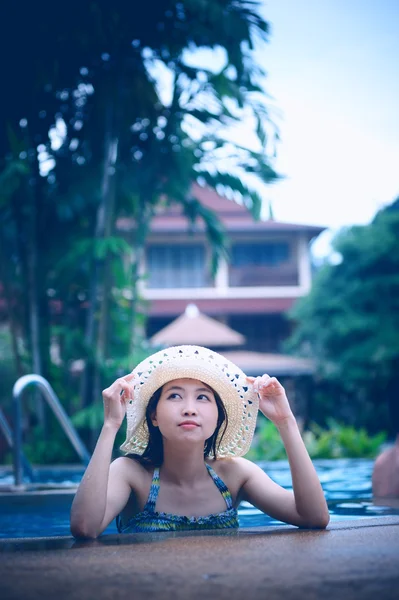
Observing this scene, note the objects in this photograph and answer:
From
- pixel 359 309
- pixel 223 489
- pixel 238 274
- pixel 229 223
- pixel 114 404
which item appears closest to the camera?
pixel 114 404

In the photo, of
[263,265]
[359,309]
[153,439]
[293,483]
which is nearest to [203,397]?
[153,439]

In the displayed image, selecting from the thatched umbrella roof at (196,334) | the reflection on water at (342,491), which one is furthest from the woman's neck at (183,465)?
the thatched umbrella roof at (196,334)

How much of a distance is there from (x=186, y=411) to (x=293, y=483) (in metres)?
0.42

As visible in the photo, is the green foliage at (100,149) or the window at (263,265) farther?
the window at (263,265)

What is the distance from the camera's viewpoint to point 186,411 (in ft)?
6.98

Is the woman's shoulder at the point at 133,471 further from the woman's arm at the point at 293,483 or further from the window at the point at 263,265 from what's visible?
the window at the point at 263,265

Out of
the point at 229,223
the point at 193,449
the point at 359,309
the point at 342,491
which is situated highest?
the point at 229,223

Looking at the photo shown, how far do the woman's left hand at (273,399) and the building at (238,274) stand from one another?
19.8 metres

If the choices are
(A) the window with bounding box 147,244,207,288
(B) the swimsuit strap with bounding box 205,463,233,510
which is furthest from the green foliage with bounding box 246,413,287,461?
(A) the window with bounding box 147,244,207,288

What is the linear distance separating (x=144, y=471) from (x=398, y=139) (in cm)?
1420

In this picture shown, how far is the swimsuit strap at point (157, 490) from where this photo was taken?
7.24ft

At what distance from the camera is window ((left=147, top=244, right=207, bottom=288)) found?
23781 millimetres

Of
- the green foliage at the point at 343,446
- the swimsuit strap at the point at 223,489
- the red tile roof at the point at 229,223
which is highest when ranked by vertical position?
the red tile roof at the point at 229,223

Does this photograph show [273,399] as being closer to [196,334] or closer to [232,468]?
[232,468]
